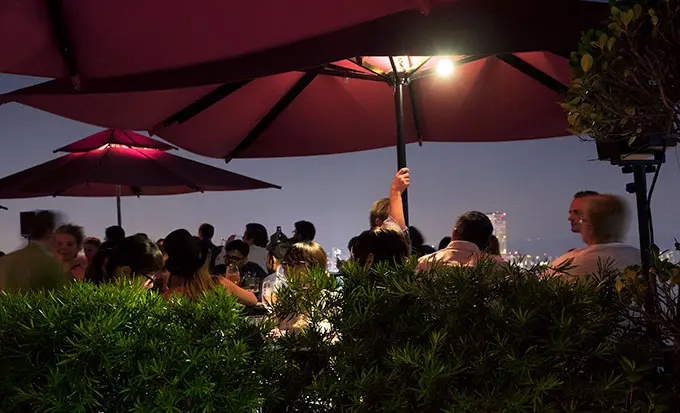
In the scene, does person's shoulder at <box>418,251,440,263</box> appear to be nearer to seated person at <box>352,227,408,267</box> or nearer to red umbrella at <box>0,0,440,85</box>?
seated person at <box>352,227,408,267</box>

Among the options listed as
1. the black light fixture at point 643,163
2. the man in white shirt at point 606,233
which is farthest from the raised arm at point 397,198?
the black light fixture at point 643,163

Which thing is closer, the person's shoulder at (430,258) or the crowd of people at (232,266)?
the person's shoulder at (430,258)

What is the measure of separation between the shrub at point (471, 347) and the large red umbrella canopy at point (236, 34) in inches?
39.9

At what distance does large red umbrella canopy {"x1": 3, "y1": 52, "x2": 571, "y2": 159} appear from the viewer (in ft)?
15.2

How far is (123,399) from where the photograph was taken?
1571 millimetres

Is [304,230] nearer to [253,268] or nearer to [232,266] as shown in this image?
[253,268]

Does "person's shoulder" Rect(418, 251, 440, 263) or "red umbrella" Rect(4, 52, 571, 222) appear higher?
"red umbrella" Rect(4, 52, 571, 222)

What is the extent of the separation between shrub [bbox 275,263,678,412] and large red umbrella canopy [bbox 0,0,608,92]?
101 centimetres

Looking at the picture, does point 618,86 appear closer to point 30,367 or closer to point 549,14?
point 549,14

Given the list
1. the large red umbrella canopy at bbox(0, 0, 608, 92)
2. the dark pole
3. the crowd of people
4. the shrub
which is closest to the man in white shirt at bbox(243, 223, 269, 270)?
the crowd of people

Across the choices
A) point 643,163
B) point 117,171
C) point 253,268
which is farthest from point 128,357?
point 117,171

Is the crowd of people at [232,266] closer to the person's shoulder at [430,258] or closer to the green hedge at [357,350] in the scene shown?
the person's shoulder at [430,258]

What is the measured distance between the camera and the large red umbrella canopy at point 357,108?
15.2 feet

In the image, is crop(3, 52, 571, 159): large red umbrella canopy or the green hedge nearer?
the green hedge
